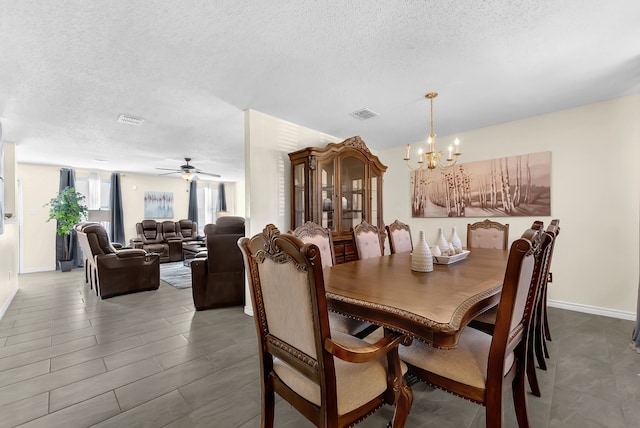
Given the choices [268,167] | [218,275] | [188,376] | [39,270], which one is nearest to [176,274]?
[218,275]

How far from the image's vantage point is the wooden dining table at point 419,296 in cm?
103

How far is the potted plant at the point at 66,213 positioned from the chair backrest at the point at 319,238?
249 inches

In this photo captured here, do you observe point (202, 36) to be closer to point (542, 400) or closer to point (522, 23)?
point (522, 23)

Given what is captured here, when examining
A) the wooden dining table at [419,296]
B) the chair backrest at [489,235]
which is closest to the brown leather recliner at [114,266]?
the wooden dining table at [419,296]

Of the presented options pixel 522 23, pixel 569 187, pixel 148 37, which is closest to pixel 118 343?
pixel 148 37

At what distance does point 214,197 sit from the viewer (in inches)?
371

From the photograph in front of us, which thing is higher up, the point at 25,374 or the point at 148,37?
the point at 148,37

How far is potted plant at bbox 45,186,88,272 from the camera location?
19.1ft

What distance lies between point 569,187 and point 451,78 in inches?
85.2

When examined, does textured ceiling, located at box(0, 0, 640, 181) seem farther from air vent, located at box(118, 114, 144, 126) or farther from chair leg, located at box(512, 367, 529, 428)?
chair leg, located at box(512, 367, 529, 428)

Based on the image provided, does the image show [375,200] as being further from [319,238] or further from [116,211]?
[116,211]

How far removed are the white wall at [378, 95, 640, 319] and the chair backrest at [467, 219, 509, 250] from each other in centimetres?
71

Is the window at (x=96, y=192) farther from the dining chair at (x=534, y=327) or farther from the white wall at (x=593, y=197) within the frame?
the white wall at (x=593, y=197)

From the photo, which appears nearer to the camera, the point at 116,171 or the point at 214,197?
the point at 116,171
